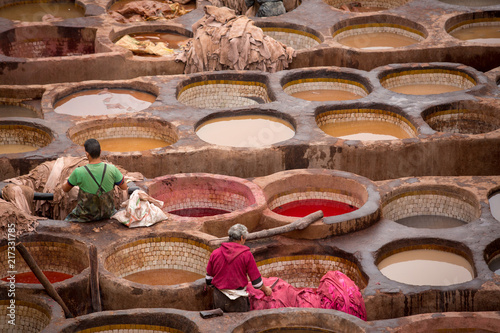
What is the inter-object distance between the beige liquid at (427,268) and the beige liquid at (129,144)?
16.1 feet

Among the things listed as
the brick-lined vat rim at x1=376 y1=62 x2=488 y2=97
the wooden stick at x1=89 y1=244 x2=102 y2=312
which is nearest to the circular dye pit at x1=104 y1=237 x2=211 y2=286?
the wooden stick at x1=89 y1=244 x2=102 y2=312

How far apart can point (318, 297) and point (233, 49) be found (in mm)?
7528

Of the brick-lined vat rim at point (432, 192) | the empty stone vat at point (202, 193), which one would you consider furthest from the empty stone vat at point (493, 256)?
the empty stone vat at point (202, 193)

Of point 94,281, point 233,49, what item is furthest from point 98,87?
point 94,281

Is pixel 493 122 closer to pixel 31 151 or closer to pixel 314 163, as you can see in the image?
pixel 314 163

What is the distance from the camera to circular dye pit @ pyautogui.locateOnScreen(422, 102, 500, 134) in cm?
1533

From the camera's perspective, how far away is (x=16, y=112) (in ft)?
52.7

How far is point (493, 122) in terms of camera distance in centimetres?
1528

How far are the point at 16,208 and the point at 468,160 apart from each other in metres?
7.27

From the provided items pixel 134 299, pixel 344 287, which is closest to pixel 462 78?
pixel 344 287

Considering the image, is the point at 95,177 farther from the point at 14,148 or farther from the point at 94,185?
the point at 14,148

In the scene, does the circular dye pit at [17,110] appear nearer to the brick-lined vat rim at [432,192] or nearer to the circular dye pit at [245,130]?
the circular dye pit at [245,130]

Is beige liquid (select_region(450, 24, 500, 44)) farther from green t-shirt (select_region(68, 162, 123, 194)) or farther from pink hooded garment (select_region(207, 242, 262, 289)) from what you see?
pink hooded garment (select_region(207, 242, 262, 289))

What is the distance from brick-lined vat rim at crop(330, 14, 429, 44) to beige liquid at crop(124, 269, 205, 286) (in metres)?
9.61
